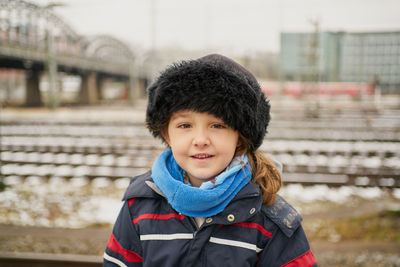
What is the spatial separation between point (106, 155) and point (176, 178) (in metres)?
6.89

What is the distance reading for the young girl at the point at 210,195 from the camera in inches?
54.0

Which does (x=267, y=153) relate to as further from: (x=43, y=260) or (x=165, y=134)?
(x=165, y=134)

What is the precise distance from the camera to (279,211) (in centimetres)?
145

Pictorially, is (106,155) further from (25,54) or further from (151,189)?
(25,54)

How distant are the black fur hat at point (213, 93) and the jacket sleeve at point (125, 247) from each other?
0.50 m

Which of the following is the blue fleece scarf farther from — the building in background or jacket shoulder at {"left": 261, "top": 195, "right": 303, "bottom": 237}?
the building in background

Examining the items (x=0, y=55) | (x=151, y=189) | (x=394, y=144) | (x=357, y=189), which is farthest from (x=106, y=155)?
(x=0, y=55)

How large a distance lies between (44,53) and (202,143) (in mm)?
29367

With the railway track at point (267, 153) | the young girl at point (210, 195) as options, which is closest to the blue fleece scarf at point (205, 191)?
the young girl at point (210, 195)

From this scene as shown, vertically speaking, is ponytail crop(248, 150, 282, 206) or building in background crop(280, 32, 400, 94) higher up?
building in background crop(280, 32, 400, 94)

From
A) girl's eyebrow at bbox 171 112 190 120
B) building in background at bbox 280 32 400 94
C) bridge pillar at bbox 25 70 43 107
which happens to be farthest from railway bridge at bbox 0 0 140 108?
building in background at bbox 280 32 400 94

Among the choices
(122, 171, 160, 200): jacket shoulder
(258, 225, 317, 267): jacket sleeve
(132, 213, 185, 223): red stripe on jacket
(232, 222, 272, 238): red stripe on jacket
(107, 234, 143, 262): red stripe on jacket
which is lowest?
(107, 234, 143, 262): red stripe on jacket

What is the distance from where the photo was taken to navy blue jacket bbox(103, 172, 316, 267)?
1.37 metres

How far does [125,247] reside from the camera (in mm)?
1503
